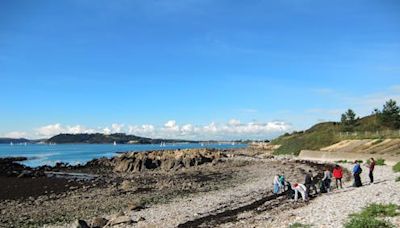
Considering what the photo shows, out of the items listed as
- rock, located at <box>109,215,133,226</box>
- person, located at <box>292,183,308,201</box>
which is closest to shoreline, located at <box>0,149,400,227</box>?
rock, located at <box>109,215,133,226</box>

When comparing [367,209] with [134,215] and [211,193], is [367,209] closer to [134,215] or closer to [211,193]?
[134,215]

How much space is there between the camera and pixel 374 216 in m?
16.1

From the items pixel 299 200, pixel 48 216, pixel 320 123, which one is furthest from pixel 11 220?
pixel 320 123

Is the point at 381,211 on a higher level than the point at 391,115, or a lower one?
lower

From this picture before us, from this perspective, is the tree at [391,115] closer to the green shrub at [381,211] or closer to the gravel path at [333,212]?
the gravel path at [333,212]

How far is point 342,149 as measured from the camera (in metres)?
76.9

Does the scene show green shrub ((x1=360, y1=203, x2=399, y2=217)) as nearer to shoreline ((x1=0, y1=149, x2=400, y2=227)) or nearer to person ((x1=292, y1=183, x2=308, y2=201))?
shoreline ((x1=0, y1=149, x2=400, y2=227))

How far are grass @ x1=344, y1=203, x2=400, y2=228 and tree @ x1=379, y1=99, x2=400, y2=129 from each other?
82344mm

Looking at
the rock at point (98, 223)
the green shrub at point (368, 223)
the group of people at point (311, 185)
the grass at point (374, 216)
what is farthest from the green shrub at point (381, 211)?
the rock at point (98, 223)

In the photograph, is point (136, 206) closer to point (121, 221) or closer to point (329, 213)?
point (121, 221)

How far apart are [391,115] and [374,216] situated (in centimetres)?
8476

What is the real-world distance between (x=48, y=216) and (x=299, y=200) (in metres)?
16.6

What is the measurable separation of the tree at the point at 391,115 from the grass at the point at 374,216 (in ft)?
270

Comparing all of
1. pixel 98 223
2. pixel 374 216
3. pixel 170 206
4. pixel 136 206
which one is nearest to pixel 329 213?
pixel 374 216
